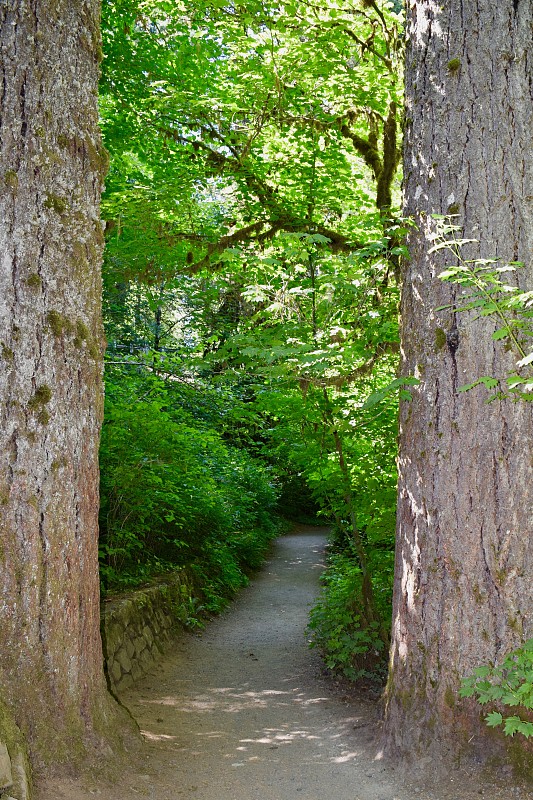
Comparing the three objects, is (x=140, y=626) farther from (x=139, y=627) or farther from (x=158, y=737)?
(x=158, y=737)

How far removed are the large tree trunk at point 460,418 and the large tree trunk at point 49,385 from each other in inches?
76.1

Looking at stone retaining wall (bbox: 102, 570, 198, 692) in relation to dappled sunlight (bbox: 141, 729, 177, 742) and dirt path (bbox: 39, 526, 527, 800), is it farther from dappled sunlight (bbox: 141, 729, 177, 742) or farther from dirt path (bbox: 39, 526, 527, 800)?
dappled sunlight (bbox: 141, 729, 177, 742)

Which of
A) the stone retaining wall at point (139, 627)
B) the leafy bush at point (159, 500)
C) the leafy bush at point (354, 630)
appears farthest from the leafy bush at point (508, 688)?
the leafy bush at point (159, 500)

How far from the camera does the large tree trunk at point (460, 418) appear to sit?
12.4ft

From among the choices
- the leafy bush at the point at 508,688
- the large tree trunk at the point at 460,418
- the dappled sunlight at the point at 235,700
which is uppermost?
the large tree trunk at the point at 460,418

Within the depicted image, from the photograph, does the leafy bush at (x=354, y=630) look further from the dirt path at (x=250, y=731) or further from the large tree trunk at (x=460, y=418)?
the large tree trunk at (x=460, y=418)

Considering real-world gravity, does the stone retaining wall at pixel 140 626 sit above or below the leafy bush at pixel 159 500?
below

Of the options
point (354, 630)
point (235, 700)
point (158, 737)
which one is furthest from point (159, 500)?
point (158, 737)

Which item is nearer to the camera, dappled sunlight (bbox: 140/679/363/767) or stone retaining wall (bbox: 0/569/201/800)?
dappled sunlight (bbox: 140/679/363/767)

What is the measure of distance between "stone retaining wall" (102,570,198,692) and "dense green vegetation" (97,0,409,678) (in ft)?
1.56

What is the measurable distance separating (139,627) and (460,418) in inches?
185

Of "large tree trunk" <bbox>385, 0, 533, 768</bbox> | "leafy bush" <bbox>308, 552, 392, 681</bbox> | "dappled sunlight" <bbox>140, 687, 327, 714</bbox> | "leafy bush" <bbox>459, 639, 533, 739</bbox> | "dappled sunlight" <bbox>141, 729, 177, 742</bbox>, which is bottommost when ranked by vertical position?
"dappled sunlight" <bbox>140, 687, 327, 714</bbox>

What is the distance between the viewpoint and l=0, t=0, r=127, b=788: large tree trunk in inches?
133

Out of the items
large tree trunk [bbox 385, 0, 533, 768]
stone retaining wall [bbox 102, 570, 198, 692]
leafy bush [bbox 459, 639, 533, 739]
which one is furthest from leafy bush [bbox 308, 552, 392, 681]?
leafy bush [bbox 459, 639, 533, 739]
